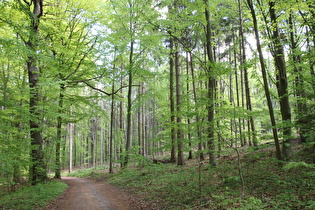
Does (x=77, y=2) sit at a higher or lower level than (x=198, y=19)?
higher

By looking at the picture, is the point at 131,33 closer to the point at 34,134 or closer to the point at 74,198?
the point at 34,134

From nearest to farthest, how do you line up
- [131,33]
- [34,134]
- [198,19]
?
[198,19] → [34,134] → [131,33]

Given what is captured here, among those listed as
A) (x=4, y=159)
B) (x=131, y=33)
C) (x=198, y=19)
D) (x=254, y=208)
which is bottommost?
(x=254, y=208)

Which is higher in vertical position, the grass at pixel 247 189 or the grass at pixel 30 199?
the grass at pixel 247 189

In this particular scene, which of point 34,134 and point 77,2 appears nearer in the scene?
point 34,134

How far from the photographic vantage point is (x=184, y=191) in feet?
21.5

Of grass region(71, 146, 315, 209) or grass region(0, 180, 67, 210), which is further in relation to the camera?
grass region(0, 180, 67, 210)

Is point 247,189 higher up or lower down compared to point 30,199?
higher up

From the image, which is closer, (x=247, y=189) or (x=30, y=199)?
(x=247, y=189)

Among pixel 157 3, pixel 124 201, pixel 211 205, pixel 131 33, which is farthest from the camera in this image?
pixel 157 3

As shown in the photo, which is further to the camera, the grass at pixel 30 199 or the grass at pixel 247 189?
the grass at pixel 30 199

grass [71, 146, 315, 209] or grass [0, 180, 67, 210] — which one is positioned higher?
grass [71, 146, 315, 209]

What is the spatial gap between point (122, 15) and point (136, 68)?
3.88 metres

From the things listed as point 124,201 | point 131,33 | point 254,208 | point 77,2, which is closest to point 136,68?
point 131,33
